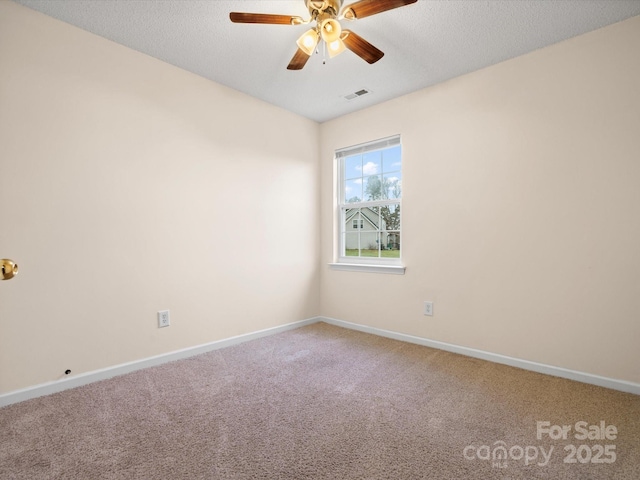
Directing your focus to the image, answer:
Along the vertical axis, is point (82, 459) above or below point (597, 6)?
below

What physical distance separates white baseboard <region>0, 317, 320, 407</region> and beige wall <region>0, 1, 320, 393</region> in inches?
1.8

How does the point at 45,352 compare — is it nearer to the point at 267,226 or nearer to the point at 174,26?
the point at 267,226

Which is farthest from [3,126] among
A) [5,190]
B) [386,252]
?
[386,252]

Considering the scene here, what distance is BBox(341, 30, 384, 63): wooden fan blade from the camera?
1899mm

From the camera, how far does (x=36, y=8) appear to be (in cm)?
202

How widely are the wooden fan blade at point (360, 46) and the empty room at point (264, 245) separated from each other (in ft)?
0.06

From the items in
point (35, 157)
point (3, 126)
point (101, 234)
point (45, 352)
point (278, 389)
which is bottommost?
point (278, 389)

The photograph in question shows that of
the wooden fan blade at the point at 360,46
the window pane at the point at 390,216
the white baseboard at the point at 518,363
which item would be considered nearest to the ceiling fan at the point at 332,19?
the wooden fan blade at the point at 360,46

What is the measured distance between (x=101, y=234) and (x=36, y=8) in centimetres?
147

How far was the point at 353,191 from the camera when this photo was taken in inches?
148

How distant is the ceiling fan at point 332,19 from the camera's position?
1.70 m

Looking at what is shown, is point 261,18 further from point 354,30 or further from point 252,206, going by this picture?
point 252,206

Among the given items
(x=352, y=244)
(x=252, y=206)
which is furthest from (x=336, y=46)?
(x=352, y=244)

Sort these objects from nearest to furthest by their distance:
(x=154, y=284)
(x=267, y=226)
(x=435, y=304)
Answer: (x=154, y=284)
(x=435, y=304)
(x=267, y=226)
